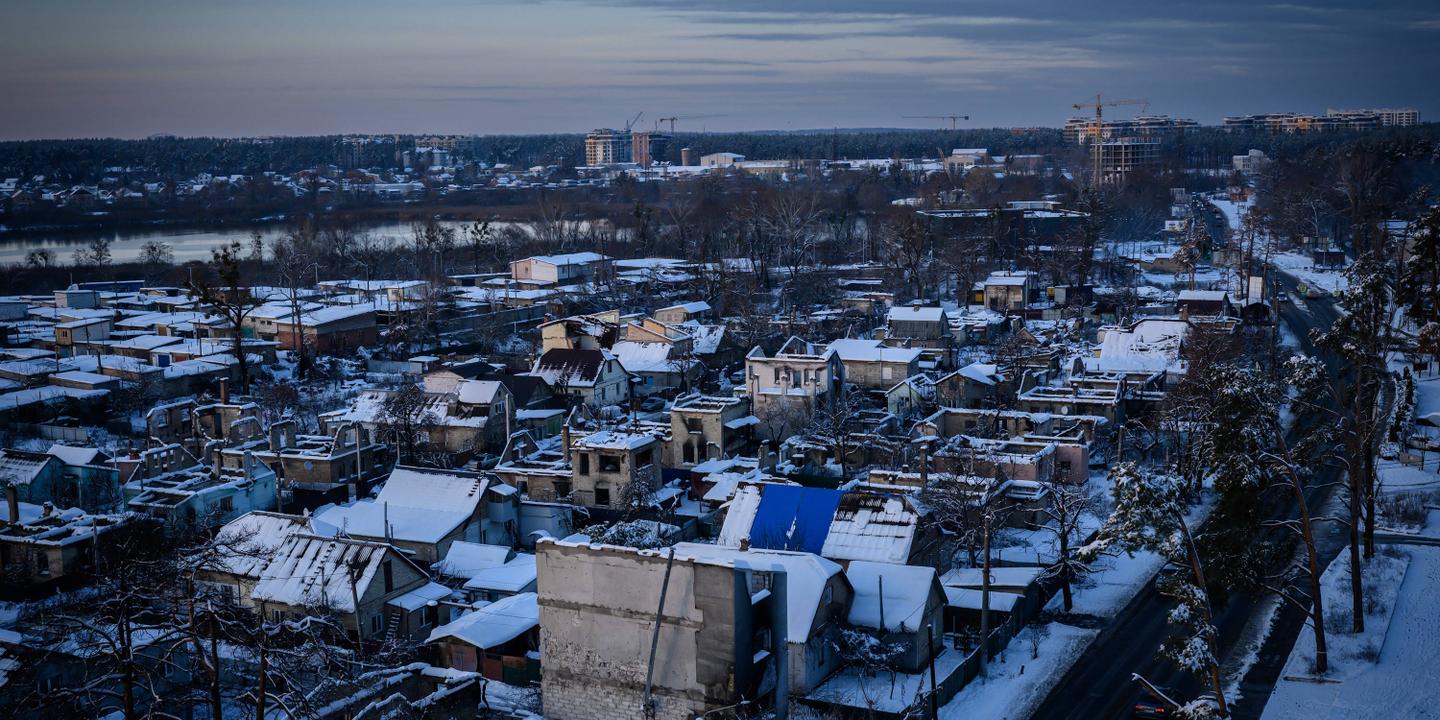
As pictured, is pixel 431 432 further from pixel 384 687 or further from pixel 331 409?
pixel 384 687

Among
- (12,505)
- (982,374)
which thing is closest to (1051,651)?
(982,374)

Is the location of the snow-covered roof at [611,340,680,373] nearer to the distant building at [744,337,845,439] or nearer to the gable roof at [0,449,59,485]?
the distant building at [744,337,845,439]

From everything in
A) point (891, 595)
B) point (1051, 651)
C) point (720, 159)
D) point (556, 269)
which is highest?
point (720, 159)

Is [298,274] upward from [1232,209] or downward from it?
downward

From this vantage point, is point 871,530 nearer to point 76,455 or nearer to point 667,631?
point 667,631

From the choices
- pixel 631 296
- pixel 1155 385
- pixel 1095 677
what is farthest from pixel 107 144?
pixel 1095 677

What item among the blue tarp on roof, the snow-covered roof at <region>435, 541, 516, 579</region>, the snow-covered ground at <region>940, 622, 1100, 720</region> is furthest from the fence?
the snow-covered ground at <region>940, 622, 1100, 720</region>

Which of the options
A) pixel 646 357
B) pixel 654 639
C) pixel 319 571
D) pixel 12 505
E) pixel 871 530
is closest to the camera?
pixel 654 639
